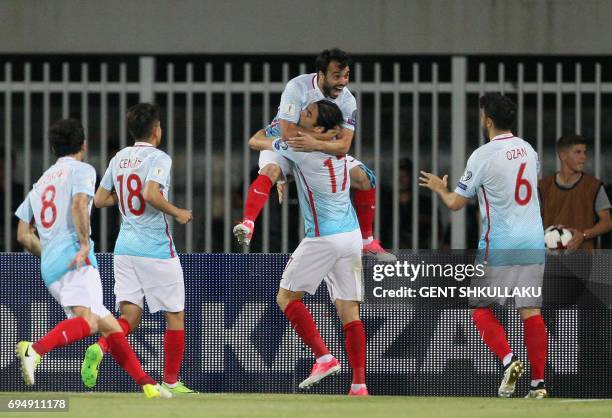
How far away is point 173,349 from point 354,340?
3.67ft

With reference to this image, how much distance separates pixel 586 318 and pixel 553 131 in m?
3.82

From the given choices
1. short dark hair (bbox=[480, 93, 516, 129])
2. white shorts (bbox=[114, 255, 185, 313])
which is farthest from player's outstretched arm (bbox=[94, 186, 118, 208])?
short dark hair (bbox=[480, 93, 516, 129])

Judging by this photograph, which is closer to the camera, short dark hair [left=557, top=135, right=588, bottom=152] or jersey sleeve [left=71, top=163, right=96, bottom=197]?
jersey sleeve [left=71, top=163, right=96, bottom=197]

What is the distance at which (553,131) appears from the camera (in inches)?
523

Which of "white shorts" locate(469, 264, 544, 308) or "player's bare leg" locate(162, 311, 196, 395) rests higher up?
"white shorts" locate(469, 264, 544, 308)

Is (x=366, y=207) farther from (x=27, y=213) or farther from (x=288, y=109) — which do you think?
(x=27, y=213)

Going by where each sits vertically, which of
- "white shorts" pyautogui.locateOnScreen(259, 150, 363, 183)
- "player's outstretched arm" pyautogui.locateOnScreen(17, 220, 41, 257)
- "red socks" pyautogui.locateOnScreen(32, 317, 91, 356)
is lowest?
"red socks" pyautogui.locateOnScreen(32, 317, 91, 356)

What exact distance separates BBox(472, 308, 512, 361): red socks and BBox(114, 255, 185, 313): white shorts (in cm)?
186

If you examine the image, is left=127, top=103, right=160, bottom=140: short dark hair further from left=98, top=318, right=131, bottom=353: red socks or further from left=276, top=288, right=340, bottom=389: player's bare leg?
left=276, top=288, right=340, bottom=389: player's bare leg

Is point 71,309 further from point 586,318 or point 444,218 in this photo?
point 444,218

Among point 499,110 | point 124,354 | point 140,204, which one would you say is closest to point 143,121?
point 140,204

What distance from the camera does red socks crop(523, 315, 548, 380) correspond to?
916 centimetres

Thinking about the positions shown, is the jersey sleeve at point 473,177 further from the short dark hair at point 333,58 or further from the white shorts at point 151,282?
the white shorts at point 151,282
